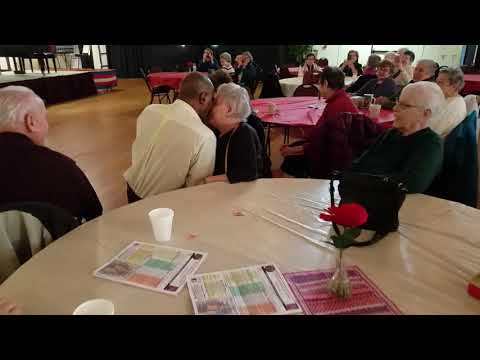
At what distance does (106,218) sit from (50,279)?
409mm

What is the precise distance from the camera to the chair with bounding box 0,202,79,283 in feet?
3.84

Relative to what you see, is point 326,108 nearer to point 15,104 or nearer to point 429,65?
point 429,65

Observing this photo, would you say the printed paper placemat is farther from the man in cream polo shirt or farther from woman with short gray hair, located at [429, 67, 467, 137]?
woman with short gray hair, located at [429, 67, 467, 137]

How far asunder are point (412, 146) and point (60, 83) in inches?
358

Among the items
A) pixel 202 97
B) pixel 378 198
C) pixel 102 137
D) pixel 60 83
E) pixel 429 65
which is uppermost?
pixel 429 65

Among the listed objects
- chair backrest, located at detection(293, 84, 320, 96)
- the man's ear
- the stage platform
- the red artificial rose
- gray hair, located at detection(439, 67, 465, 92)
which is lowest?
the stage platform

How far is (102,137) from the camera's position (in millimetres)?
5645

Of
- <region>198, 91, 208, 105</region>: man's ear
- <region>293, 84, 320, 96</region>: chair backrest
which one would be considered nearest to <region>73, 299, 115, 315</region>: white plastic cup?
<region>198, 91, 208, 105</region>: man's ear

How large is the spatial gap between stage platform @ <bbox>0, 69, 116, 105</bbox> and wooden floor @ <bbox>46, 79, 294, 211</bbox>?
32 cm

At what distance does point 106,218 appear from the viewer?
4.76ft

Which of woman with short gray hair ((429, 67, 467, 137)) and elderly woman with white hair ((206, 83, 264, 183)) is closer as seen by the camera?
elderly woman with white hair ((206, 83, 264, 183))

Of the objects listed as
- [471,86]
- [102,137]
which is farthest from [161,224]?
[471,86]
